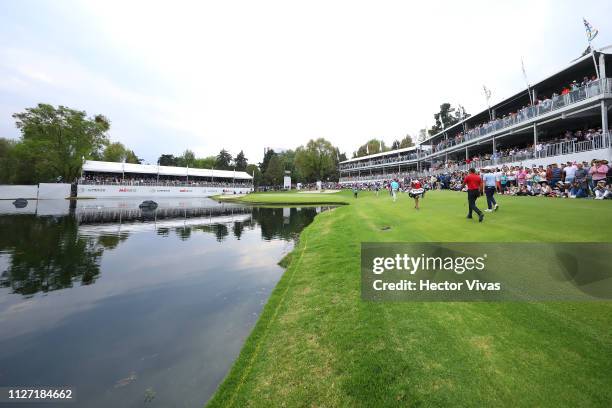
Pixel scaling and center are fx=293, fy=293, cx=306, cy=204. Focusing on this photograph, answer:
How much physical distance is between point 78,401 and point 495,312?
283 inches

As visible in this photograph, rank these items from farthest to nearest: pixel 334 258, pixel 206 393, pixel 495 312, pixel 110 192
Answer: pixel 110 192 → pixel 334 258 → pixel 495 312 → pixel 206 393

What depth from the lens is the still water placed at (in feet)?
16.6

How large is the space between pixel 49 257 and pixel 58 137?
64.3 m

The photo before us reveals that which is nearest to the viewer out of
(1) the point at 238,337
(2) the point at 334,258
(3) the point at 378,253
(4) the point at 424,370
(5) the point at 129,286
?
(4) the point at 424,370

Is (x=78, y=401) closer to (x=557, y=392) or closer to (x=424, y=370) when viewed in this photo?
(x=424, y=370)

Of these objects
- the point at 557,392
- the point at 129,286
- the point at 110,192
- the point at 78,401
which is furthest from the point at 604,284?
the point at 110,192

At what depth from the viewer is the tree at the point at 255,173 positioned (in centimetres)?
10369

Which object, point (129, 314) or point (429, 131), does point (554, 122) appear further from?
point (429, 131)

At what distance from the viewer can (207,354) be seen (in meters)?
5.82

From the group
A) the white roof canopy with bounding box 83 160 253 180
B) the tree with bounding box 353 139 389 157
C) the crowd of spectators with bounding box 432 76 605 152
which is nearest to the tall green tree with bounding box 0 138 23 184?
the white roof canopy with bounding box 83 160 253 180

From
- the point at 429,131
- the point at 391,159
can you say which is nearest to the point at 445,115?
the point at 429,131

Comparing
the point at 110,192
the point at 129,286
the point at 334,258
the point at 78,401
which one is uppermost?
the point at 110,192

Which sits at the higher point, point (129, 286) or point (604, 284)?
point (604, 284)

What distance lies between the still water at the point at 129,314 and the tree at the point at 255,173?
8417 cm
